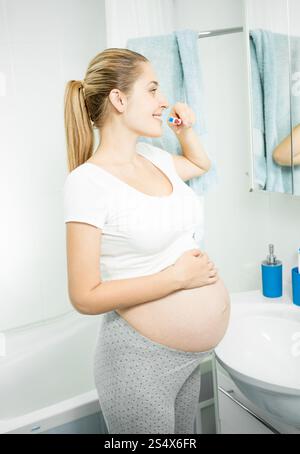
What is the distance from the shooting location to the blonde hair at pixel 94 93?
888 mm

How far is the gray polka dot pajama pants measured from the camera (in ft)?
2.82

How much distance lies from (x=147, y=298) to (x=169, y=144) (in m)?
0.51

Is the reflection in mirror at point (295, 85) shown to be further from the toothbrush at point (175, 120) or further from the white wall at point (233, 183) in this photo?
the toothbrush at point (175, 120)

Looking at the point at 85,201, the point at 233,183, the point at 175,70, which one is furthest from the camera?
the point at 233,183

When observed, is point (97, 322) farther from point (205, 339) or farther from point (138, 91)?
point (138, 91)

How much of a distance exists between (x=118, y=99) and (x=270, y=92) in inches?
19.5

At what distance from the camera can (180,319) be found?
34.2 inches

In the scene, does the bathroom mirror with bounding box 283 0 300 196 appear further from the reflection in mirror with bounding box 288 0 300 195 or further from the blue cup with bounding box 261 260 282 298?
the blue cup with bounding box 261 260 282 298

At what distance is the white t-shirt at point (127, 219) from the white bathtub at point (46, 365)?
0.79 meters

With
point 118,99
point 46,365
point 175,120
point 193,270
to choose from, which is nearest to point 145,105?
point 118,99

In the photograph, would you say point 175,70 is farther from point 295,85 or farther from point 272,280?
point 272,280

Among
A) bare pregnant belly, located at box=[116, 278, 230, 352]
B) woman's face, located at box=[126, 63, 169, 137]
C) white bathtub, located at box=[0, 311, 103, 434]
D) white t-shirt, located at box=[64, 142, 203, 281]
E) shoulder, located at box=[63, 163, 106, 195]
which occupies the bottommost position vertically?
white bathtub, located at box=[0, 311, 103, 434]

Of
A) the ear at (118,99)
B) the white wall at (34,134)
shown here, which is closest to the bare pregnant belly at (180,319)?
the ear at (118,99)

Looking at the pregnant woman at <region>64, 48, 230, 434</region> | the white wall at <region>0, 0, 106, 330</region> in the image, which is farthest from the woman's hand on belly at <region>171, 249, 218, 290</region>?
the white wall at <region>0, 0, 106, 330</region>
